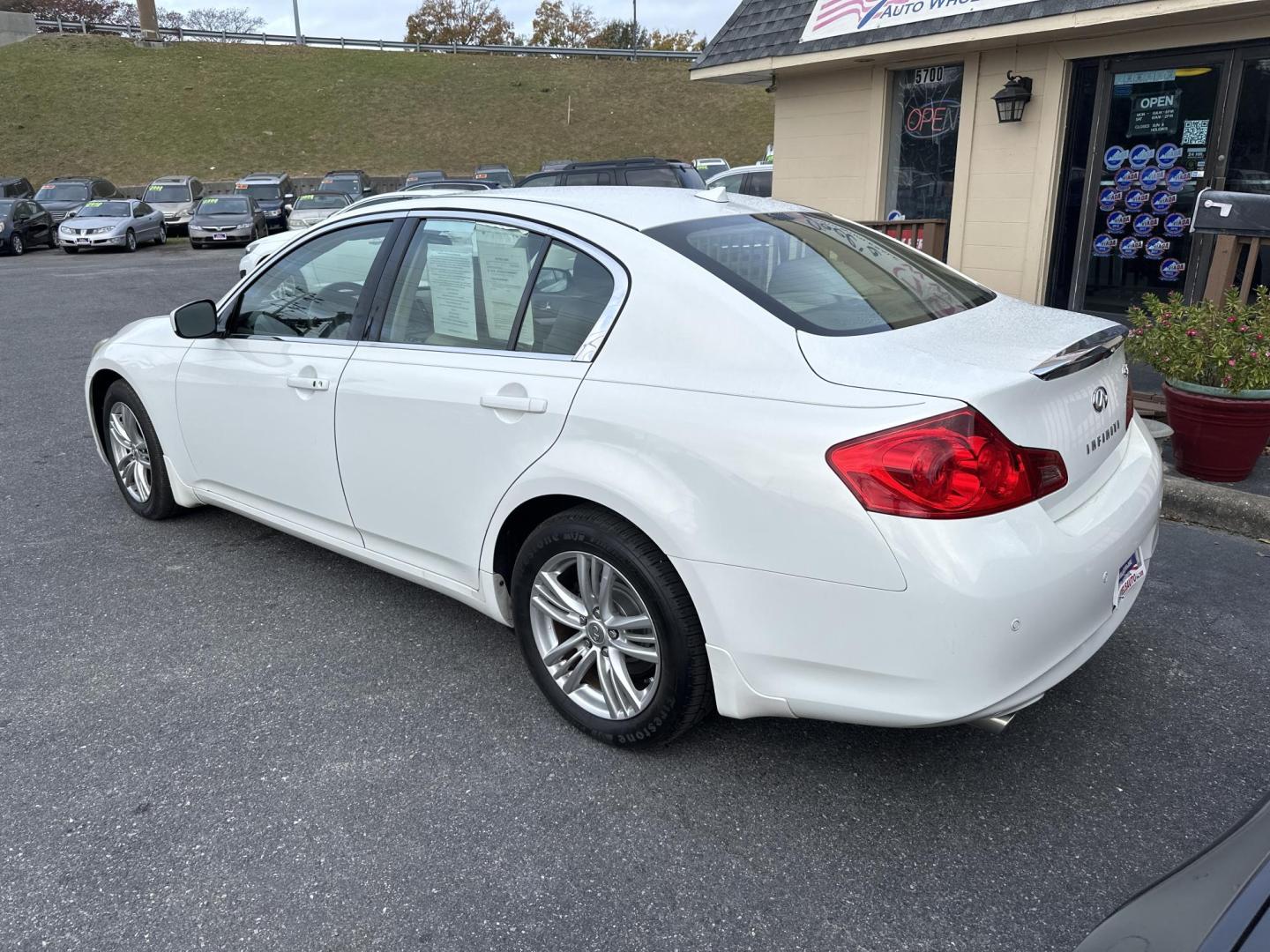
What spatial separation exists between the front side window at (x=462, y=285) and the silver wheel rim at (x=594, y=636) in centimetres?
78

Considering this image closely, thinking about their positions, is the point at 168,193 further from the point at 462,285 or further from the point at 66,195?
the point at 462,285

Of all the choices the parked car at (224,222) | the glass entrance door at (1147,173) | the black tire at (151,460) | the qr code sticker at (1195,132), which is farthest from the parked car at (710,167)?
the black tire at (151,460)

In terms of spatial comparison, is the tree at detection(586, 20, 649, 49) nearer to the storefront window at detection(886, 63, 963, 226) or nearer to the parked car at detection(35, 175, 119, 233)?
the parked car at detection(35, 175, 119, 233)

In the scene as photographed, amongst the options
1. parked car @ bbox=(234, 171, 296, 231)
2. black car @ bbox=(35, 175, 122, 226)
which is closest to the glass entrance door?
parked car @ bbox=(234, 171, 296, 231)

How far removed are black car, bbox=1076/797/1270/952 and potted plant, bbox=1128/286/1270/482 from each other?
12.4ft

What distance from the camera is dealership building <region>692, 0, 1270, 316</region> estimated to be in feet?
24.4

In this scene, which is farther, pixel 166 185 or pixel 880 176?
pixel 166 185

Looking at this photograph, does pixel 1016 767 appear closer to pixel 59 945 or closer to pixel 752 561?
pixel 752 561

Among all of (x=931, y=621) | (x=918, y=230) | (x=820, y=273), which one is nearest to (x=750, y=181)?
(x=918, y=230)

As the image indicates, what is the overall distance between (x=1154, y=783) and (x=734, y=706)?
1.24 metres

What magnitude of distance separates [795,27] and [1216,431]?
6671 millimetres

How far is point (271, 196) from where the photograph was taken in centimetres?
2969

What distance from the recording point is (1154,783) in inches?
108

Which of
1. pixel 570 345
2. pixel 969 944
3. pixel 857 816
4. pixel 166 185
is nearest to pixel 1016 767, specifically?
pixel 857 816
